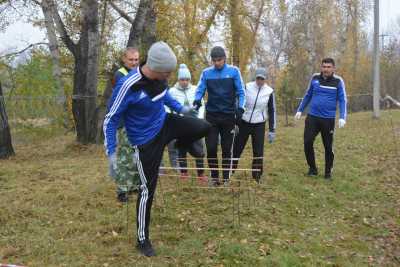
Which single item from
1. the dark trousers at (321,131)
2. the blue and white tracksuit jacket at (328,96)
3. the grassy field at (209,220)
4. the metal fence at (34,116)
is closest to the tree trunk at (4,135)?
the grassy field at (209,220)

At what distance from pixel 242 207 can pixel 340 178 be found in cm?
266

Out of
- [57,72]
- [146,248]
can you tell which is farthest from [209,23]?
[146,248]

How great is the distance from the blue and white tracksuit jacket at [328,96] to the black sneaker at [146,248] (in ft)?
13.1

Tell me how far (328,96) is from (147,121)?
4001mm

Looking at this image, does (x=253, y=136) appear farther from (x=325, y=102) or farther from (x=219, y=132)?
(x=325, y=102)

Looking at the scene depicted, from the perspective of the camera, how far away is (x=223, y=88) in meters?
6.14

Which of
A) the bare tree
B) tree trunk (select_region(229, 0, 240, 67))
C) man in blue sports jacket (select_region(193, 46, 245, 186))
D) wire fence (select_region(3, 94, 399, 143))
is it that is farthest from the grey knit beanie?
tree trunk (select_region(229, 0, 240, 67))

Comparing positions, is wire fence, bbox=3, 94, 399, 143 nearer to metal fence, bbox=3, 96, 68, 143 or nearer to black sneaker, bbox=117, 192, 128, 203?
metal fence, bbox=3, 96, 68, 143

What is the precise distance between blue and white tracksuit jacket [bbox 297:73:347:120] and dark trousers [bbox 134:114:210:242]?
3448 mm

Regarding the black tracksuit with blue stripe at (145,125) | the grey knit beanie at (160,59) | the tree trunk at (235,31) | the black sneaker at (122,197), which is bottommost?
the black sneaker at (122,197)

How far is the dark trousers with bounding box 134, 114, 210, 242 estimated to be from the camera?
4.09m

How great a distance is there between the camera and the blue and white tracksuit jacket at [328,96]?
23.2 ft

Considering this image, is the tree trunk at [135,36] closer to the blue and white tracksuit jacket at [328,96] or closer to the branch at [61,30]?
the branch at [61,30]

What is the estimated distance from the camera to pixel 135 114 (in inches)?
158
